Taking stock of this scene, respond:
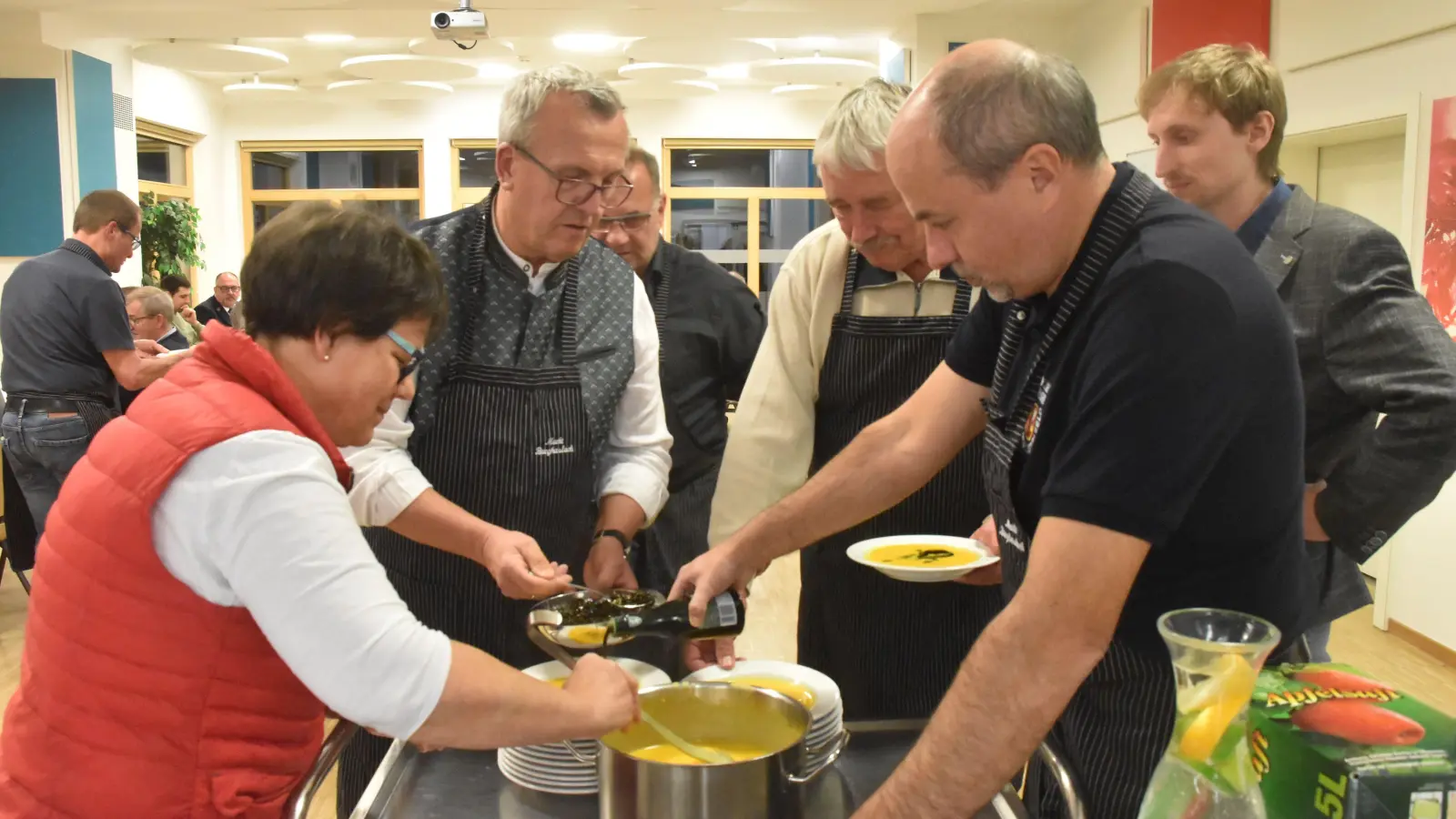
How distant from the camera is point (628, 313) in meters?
2.07

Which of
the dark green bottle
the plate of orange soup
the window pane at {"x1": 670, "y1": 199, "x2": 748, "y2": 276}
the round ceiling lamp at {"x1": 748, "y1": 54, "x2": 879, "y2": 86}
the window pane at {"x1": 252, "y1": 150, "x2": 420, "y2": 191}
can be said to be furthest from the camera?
the window pane at {"x1": 670, "y1": 199, "x2": 748, "y2": 276}

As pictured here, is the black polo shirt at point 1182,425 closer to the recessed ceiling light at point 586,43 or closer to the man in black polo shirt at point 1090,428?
the man in black polo shirt at point 1090,428

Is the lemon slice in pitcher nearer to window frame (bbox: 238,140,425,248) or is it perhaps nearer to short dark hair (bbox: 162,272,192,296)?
short dark hair (bbox: 162,272,192,296)

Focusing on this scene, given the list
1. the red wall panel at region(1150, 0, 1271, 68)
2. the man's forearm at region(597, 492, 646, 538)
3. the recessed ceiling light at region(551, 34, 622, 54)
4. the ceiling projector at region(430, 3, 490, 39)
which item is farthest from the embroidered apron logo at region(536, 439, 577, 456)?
the recessed ceiling light at region(551, 34, 622, 54)

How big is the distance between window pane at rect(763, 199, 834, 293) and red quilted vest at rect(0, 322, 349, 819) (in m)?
11.4

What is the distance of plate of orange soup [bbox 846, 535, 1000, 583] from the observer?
62.8 inches

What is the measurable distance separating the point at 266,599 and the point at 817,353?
1.21 metres

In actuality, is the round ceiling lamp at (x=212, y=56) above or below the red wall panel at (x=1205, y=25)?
above

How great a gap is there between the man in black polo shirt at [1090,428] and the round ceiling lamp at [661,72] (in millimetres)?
7796

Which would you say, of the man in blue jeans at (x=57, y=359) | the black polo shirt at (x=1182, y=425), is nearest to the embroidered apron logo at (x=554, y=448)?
the black polo shirt at (x=1182, y=425)

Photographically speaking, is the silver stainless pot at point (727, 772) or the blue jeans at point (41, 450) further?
the blue jeans at point (41, 450)

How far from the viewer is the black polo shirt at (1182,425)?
1.04 m

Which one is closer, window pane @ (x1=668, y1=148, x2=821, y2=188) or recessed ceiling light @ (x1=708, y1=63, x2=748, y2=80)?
recessed ceiling light @ (x1=708, y1=63, x2=748, y2=80)

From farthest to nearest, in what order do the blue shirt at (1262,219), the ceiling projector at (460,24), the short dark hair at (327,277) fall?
1. the ceiling projector at (460,24)
2. the blue shirt at (1262,219)
3. the short dark hair at (327,277)
